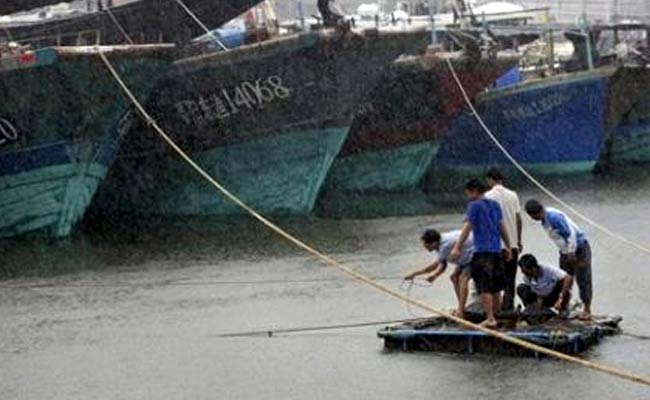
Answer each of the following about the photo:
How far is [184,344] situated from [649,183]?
19.9 meters

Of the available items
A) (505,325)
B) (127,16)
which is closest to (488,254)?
(505,325)

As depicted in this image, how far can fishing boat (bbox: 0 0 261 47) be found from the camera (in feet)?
90.9

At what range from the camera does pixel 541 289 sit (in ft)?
45.9

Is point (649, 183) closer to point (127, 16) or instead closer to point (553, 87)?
point (553, 87)

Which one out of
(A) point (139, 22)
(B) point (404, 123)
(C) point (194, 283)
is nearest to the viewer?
(C) point (194, 283)

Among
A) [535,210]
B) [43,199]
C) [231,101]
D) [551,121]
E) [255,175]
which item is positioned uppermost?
[535,210]

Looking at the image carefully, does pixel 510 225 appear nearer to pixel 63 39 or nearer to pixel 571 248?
pixel 571 248

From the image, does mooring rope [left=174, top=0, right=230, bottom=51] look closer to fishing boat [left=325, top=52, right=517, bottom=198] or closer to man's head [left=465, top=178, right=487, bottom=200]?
fishing boat [left=325, top=52, right=517, bottom=198]

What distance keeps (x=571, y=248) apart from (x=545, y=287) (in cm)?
40

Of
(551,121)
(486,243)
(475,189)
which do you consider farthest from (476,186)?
(551,121)

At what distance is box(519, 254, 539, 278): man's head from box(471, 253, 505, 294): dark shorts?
216 mm

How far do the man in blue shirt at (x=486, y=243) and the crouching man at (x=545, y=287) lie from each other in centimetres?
33

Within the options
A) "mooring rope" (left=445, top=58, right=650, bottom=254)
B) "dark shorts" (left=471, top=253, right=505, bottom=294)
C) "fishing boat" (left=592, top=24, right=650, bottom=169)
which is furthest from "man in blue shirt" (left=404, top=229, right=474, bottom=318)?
"fishing boat" (left=592, top=24, right=650, bottom=169)

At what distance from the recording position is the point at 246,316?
16.3 metres
